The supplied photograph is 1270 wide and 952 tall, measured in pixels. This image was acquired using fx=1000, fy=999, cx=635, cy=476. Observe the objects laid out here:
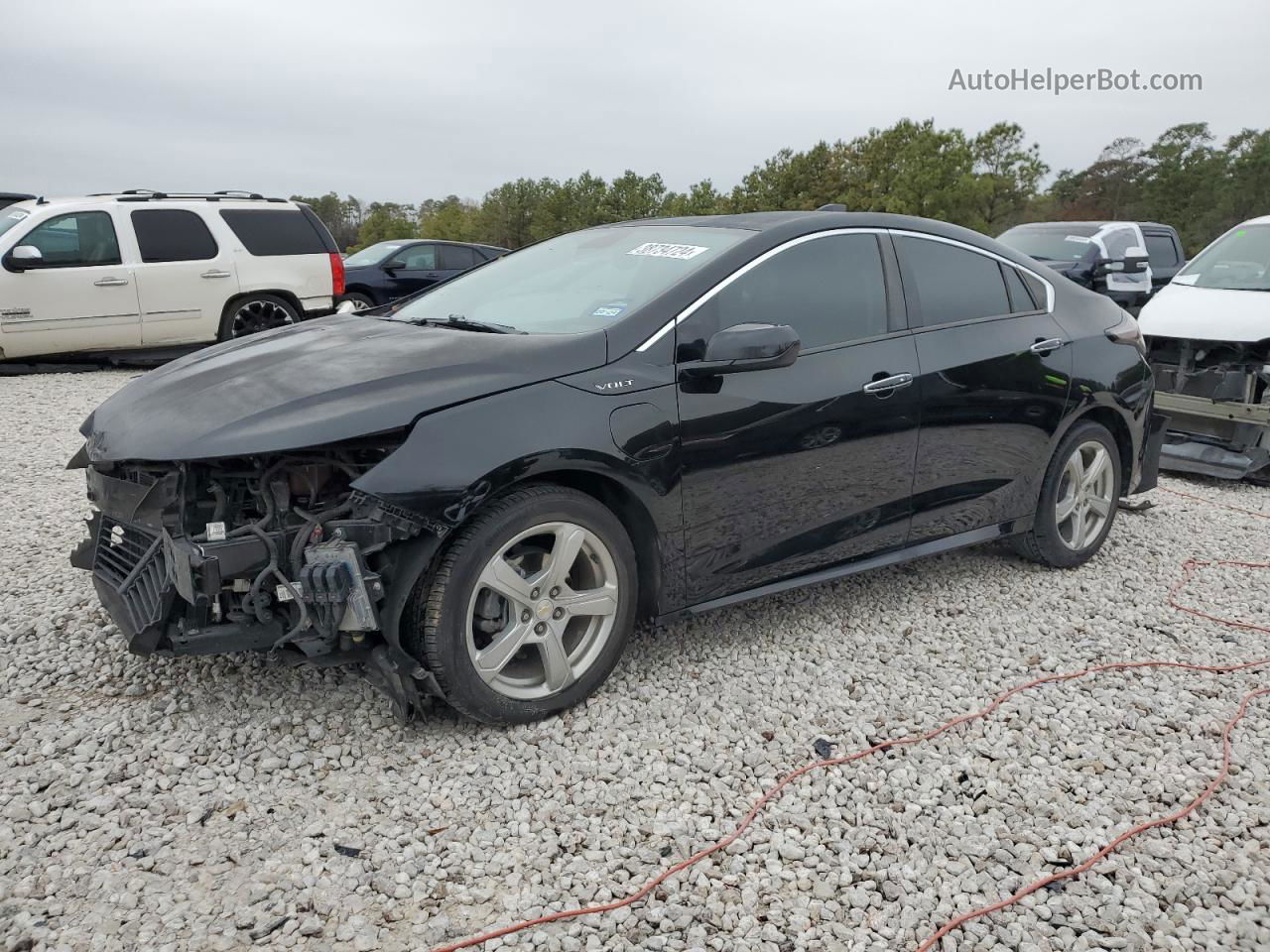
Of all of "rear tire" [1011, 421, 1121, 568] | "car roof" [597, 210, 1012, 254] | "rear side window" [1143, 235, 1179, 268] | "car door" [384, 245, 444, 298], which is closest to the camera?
"car roof" [597, 210, 1012, 254]

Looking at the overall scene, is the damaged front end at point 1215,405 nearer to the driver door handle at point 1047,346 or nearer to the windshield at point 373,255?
the driver door handle at point 1047,346

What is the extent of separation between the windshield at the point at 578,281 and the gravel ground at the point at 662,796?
53.3 inches

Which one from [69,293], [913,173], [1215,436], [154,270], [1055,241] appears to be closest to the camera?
[1215,436]

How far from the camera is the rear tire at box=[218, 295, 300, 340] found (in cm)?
1096

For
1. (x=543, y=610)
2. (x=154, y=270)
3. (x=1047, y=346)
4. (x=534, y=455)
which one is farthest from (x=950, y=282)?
(x=154, y=270)

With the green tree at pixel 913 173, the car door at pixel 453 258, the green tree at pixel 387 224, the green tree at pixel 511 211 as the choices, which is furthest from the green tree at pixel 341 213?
the car door at pixel 453 258

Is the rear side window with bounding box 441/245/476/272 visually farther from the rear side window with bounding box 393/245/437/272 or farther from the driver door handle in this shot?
the driver door handle

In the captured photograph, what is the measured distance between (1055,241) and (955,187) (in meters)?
39.5

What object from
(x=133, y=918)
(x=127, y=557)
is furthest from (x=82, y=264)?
(x=133, y=918)

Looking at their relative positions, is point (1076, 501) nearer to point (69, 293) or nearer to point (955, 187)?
point (69, 293)

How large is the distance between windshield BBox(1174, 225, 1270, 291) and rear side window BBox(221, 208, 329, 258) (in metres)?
8.90

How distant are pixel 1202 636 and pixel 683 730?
7.97 feet

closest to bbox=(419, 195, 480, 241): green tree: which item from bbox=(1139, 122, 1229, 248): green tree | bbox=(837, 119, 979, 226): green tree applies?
bbox=(837, 119, 979, 226): green tree

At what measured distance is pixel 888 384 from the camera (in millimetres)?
3941
